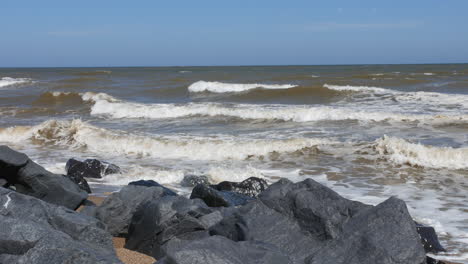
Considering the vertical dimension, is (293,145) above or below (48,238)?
below

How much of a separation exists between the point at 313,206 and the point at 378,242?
0.68 metres

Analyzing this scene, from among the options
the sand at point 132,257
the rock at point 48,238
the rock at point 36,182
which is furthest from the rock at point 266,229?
the rock at point 36,182

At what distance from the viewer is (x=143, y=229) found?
420 centimetres

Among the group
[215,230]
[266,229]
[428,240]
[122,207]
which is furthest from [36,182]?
[428,240]

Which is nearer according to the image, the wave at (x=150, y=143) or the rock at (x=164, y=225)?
the rock at (x=164, y=225)

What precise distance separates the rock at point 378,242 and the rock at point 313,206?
20 centimetres

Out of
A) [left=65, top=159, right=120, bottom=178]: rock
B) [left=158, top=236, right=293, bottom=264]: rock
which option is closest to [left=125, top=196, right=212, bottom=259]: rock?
[left=158, top=236, right=293, bottom=264]: rock

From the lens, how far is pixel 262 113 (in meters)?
15.9

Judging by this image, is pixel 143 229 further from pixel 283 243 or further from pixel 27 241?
pixel 27 241

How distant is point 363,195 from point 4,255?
4903mm

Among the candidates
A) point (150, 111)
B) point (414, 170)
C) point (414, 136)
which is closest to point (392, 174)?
point (414, 170)

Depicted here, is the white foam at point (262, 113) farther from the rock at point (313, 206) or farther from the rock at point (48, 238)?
the rock at point (48, 238)

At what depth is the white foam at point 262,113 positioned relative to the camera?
47.0ft

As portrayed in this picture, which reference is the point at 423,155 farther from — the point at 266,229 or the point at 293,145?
the point at 266,229
